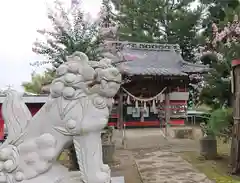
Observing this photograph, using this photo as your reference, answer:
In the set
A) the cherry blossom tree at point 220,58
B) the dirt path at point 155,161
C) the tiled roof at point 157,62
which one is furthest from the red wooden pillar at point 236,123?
the tiled roof at point 157,62

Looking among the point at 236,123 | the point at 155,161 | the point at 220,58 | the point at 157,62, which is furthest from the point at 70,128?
the point at 157,62

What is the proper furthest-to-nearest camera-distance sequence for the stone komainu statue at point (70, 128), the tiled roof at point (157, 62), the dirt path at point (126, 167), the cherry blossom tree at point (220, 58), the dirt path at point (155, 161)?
the tiled roof at point (157, 62)
the cherry blossom tree at point (220, 58)
the dirt path at point (126, 167)
the dirt path at point (155, 161)
the stone komainu statue at point (70, 128)

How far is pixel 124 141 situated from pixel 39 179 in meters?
7.07

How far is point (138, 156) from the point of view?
7.23 m

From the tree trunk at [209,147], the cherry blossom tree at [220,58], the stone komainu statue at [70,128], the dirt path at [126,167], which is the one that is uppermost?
the cherry blossom tree at [220,58]

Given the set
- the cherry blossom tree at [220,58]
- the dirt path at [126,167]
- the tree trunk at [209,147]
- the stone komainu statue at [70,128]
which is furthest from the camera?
the tree trunk at [209,147]

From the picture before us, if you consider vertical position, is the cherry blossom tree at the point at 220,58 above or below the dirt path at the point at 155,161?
above

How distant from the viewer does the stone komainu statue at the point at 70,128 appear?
2.25 metres

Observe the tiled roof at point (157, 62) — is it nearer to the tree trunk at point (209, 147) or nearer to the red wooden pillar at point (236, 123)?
the tree trunk at point (209, 147)

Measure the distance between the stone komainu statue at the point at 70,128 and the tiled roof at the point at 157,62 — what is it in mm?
8263

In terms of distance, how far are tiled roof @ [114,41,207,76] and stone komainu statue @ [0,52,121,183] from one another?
8263mm

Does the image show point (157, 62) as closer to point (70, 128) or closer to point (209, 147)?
point (209, 147)

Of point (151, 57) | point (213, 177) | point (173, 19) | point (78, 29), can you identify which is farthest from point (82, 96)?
point (173, 19)

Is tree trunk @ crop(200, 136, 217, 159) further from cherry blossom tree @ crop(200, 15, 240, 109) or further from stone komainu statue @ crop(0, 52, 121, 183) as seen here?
stone komainu statue @ crop(0, 52, 121, 183)
